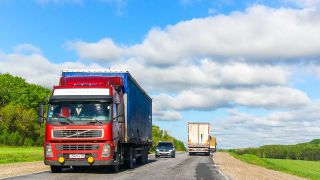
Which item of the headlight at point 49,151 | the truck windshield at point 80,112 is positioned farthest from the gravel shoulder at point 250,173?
Result: the headlight at point 49,151

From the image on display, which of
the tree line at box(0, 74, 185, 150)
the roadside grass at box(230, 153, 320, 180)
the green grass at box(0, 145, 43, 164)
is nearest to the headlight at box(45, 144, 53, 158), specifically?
the green grass at box(0, 145, 43, 164)

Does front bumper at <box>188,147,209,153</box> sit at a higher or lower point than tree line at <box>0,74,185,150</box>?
lower

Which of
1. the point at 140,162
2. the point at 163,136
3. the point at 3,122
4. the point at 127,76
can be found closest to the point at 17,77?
the point at 3,122

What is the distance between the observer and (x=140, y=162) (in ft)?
92.0

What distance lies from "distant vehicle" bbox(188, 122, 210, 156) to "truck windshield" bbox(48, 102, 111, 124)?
1352 inches

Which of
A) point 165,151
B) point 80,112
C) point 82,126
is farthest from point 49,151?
point 165,151

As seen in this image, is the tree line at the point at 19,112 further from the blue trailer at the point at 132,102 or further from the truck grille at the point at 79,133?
the truck grille at the point at 79,133

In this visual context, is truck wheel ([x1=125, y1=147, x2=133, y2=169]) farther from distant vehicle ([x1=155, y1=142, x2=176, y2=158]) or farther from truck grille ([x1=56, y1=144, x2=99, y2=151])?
distant vehicle ([x1=155, y1=142, x2=176, y2=158])

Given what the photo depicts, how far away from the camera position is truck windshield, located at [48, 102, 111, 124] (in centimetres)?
1833

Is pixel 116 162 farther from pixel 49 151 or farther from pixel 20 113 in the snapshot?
pixel 20 113

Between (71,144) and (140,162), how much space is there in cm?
1007

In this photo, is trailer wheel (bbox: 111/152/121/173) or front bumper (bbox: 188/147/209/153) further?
front bumper (bbox: 188/147/209/153)

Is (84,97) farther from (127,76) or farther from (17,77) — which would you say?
(17,77)

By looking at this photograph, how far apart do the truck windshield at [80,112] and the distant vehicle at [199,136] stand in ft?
113
